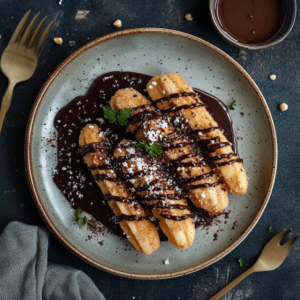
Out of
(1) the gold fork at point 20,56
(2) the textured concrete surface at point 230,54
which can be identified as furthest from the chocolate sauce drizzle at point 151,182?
(1) the gold fork at point 20,56

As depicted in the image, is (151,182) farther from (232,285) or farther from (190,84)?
(232,285)

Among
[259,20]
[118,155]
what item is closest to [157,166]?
[118,155]

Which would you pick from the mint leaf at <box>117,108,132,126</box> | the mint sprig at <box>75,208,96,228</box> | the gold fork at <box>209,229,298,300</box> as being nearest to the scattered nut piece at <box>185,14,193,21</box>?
the mint leaf at <box>117,108,132,126</box>

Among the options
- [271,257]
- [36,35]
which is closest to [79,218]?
[36,35]

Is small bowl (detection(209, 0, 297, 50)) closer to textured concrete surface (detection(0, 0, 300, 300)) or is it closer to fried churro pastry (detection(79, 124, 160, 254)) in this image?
textured concrete surface (detection(0, 0, 300, 300))

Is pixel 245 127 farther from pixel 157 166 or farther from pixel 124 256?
pixel 124 256
